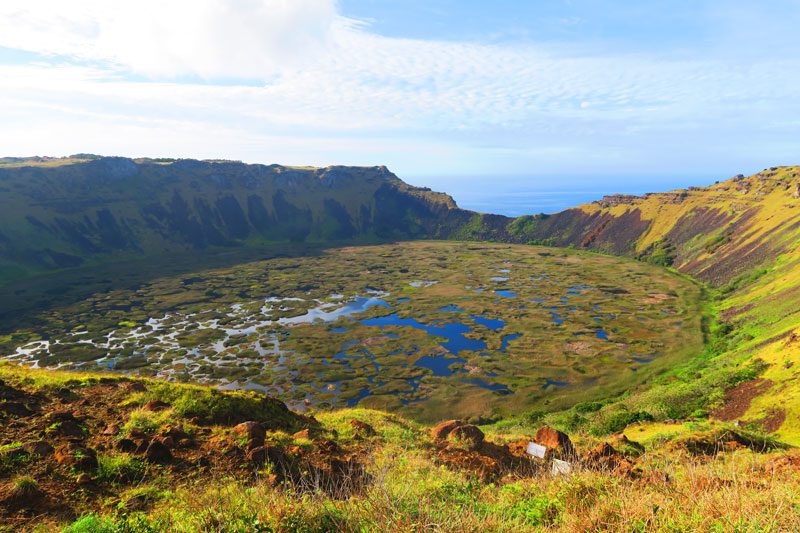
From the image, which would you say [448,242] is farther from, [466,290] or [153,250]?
[153,250]

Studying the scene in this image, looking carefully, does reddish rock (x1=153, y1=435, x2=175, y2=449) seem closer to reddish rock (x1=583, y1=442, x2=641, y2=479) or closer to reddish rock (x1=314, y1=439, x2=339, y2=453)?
reddish rock (x1=314, y1=439, x2=339, y2=453)

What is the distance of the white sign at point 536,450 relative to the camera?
2009 centimetres

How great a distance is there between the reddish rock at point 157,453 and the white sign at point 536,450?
634 inches

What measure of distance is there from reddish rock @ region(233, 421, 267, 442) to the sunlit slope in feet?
115

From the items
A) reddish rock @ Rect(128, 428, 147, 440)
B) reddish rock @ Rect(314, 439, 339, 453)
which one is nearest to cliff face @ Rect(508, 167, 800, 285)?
reddish rock @ Rect(314, 439, 339, 453)

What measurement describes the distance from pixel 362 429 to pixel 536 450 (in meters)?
8.87

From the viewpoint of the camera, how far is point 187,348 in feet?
233

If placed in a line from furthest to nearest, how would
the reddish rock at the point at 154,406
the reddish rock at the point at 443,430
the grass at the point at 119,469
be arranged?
the reddish rock at the point at 443,430 → the reddish rock at the point at 154,406 → the grass at the point at 119,469

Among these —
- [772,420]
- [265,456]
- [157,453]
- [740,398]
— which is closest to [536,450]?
[265,456]

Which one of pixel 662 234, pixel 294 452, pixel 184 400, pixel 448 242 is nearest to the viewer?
pixel 294 452

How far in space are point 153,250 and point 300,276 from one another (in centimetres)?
7615

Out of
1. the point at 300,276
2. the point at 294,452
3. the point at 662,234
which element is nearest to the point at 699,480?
the point at 294,452

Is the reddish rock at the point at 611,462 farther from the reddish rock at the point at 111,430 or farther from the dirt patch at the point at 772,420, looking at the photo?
the dirt patch at the point at 772,420

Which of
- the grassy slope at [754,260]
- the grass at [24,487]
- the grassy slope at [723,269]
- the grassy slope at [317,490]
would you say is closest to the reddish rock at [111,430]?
the grassy slope at [317,490]
